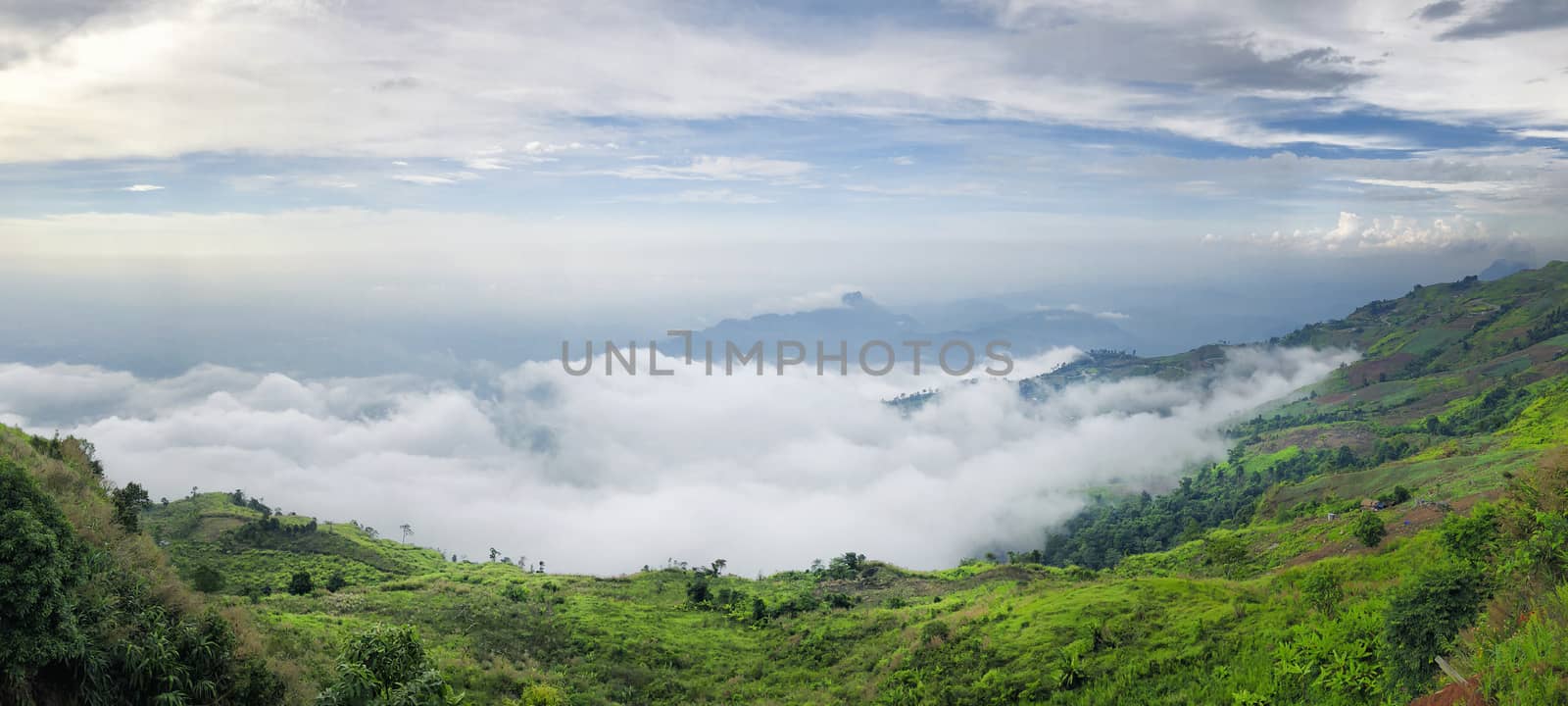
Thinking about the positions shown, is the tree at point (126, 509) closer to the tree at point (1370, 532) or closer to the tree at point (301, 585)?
the tree at point (301, 585)

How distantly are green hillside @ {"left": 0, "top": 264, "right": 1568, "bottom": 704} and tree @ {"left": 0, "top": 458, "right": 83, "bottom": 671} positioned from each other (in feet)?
0.39

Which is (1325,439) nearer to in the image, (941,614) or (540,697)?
(941,614)

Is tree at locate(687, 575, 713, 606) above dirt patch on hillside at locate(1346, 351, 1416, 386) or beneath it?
beneath

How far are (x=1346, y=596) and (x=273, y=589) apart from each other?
6176 cm

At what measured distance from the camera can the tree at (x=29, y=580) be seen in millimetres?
13320

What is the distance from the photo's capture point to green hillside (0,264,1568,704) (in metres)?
12.7

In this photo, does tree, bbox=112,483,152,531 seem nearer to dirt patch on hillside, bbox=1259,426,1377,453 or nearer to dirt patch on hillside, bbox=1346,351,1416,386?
dirt patch on hillside, bbox=1259,426,1377,453

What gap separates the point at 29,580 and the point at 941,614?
1290 inches

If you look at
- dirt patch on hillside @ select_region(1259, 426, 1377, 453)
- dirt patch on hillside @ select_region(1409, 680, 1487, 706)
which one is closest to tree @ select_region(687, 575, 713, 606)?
dirt patch on hillside @ select_region(1409, 680, 1487, 706)

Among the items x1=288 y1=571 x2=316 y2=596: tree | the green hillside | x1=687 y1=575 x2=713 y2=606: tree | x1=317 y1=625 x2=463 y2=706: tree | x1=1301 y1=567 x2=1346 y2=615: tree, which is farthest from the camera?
x1=687 y1=575 x2=713 y2=606: tree

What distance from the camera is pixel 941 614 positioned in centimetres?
3525

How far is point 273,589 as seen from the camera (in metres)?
49.8

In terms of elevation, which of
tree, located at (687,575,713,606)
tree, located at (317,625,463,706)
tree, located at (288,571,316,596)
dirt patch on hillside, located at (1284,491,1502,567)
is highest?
tree, located at (317,625,463,706)

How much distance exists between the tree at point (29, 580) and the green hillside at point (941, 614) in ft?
0.39
